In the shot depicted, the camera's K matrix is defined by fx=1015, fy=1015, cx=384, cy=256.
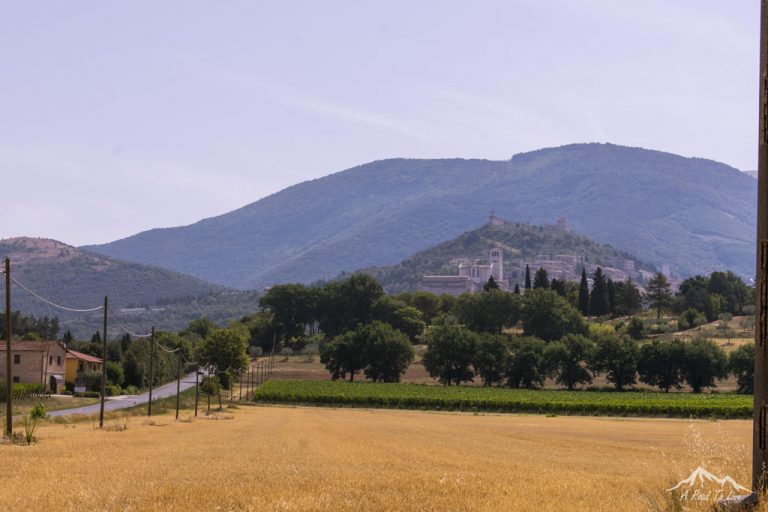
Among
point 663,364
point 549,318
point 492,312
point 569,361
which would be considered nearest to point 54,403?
point 569,361

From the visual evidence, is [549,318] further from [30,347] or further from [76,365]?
[30,347]

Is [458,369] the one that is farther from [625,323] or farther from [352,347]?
[625,323]

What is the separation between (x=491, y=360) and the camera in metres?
146

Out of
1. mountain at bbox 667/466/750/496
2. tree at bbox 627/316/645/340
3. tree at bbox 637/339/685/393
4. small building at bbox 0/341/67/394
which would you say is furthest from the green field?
mountain at bbox 667/466/750/496

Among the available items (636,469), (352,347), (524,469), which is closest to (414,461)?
(524,469)

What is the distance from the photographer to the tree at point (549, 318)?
589 feet

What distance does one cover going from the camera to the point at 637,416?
322 ft

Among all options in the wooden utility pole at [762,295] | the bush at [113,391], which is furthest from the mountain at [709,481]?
the bush at [113,391]

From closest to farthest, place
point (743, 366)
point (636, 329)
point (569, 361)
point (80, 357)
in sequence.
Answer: point (743, 366) → point (80, 357) → point (569, 361) → point (636, 329)

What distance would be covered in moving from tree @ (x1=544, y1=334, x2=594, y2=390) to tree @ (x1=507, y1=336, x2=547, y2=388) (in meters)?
1.30

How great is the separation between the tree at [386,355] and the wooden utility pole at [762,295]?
14256 cm

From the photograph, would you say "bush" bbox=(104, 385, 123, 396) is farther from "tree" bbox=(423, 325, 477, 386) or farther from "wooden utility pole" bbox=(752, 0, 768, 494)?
"wooden utility pole" bbox=(752, 0, 768, 494)

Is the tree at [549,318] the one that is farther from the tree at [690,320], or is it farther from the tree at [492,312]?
the tree at [690,320]

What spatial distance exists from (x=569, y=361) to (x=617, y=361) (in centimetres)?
A: 677
